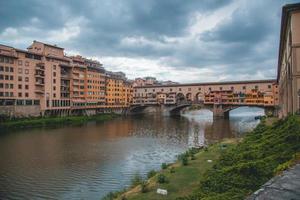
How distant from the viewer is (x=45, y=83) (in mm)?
60750

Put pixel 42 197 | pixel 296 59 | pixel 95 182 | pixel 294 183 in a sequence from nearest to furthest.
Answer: pixel 294 183 < pixel 42 197 < pixel 95 182 < pixel 296 59

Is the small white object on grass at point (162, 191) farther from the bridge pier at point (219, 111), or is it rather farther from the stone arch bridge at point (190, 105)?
the bridge pier at point (219, 111)

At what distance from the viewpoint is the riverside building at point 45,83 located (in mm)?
54000

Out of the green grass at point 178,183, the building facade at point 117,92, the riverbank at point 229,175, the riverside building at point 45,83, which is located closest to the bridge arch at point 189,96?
the building facade at point 117,92

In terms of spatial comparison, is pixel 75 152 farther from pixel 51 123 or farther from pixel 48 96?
pixel 48 96

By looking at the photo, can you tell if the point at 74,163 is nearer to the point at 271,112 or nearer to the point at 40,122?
the point at 40,122

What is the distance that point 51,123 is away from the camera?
177ft

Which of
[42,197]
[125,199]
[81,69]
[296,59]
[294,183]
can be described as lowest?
[42,197]

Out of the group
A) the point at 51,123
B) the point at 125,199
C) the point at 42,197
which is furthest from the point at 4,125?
the point at 125,199

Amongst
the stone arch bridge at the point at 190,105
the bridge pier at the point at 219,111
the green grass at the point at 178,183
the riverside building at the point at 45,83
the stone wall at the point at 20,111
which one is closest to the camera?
the green grass at the point at 178,183

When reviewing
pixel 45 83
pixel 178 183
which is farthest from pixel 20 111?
pixel 178 183

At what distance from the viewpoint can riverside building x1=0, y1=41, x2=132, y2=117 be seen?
54.0m

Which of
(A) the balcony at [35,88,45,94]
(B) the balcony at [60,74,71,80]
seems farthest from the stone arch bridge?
(A) the balcony at [35,88,45,94]

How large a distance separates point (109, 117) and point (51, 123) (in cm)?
2159
